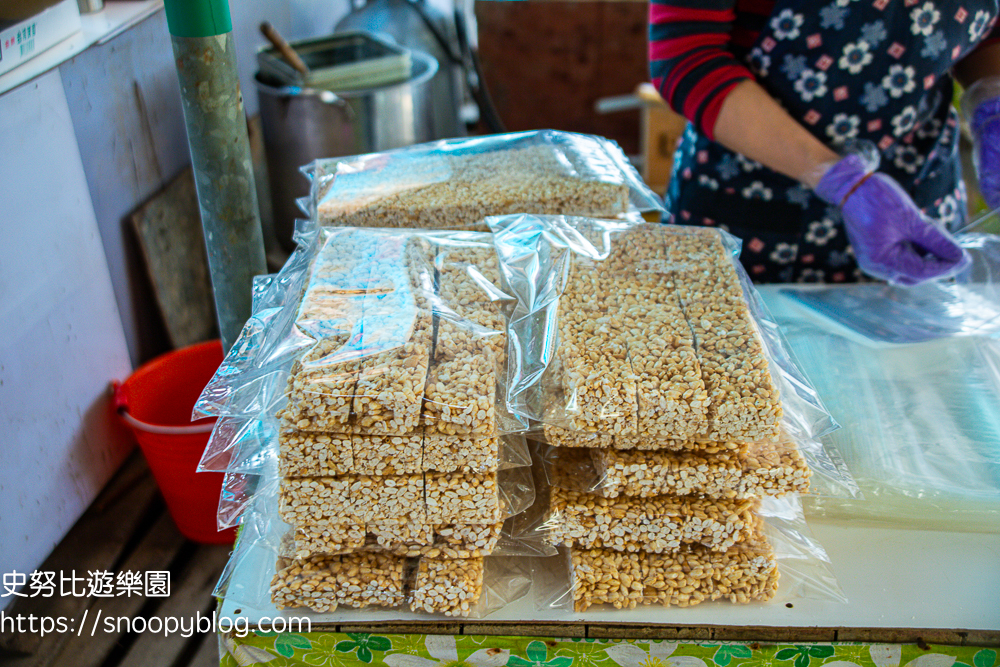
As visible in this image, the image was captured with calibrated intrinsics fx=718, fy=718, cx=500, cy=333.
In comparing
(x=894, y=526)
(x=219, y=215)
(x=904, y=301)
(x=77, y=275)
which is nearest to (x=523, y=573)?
(x=894, y=526)

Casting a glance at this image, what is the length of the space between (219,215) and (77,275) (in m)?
0.68

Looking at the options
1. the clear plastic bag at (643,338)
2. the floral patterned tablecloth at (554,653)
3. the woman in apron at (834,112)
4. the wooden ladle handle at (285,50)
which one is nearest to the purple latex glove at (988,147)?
the woman in apron at (834,112)

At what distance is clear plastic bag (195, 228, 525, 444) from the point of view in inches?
28.7

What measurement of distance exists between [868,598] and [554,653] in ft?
1.27

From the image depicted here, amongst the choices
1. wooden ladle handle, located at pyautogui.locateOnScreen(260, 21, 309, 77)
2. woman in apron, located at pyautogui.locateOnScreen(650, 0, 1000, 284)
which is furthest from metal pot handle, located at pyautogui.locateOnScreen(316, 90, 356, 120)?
woman in apron, located at pyautogui.locateOnScreen(650, 0, 1000, 284)

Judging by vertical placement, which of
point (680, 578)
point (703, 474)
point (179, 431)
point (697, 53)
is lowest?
point (179, 431)

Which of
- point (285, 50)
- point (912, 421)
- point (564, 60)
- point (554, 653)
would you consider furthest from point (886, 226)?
point (564, 60)

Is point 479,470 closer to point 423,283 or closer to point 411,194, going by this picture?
point 423,283

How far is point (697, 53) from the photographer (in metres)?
1.29

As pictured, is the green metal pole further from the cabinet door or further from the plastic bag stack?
the cabinet door

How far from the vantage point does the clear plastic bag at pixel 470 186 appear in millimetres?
1074

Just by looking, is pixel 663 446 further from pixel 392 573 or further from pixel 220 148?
pixel 220 148

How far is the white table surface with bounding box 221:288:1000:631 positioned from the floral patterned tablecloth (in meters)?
0.03

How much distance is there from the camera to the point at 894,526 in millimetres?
953
